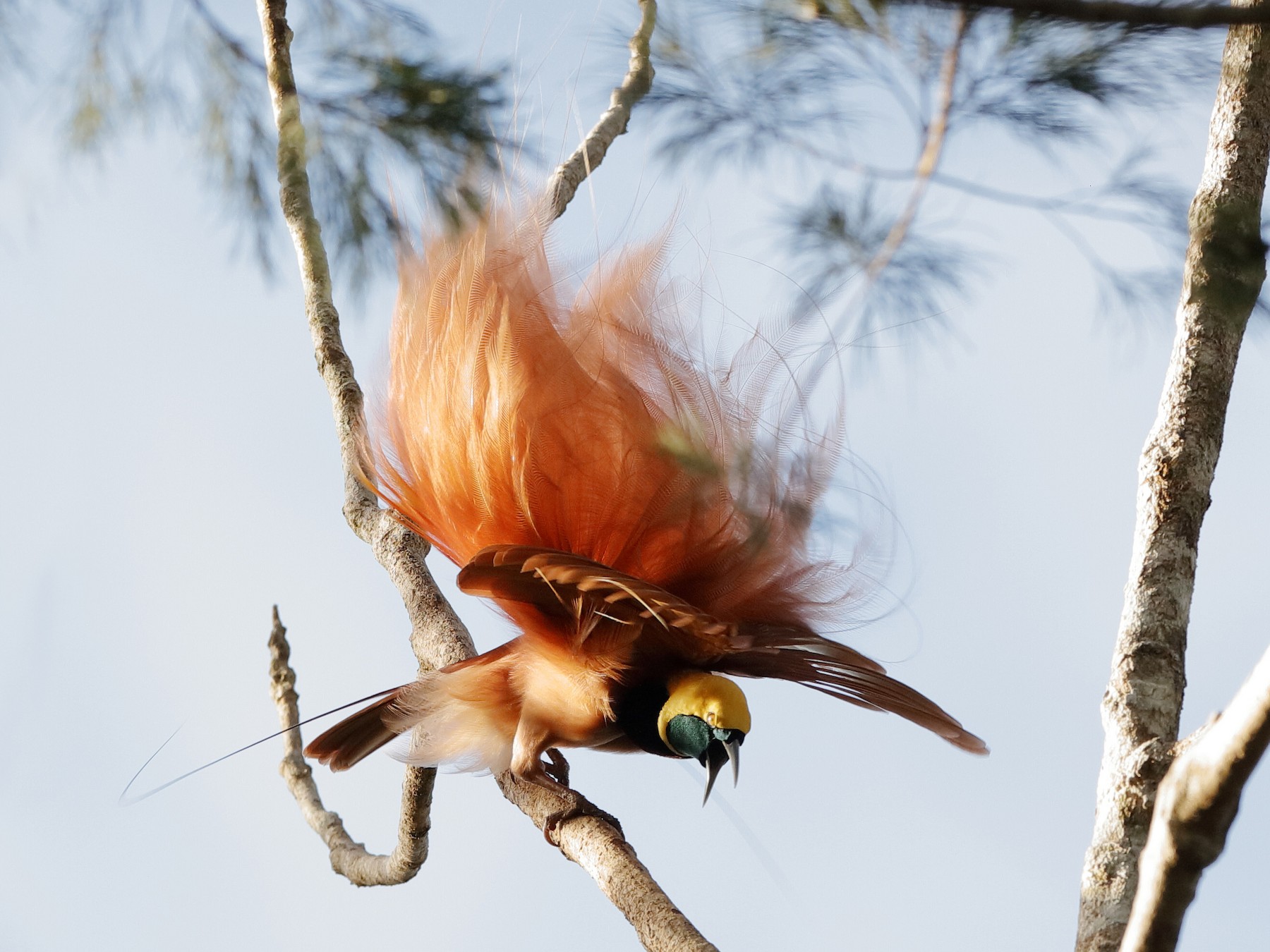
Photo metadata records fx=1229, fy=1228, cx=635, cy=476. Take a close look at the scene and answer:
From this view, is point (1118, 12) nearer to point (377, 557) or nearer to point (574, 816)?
point (574, 816)

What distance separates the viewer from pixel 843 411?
6.29ft

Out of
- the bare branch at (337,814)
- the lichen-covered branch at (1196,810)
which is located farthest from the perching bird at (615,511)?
the lichen-covered branch at (1196,810)

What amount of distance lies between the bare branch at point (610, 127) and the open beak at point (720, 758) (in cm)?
88

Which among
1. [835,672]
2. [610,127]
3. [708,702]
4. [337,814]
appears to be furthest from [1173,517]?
[337,814]

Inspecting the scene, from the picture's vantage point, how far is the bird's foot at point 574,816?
5.90 feet

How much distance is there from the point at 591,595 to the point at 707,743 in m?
0.28

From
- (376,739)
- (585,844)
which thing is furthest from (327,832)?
(585,844)

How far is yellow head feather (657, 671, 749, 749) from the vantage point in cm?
179

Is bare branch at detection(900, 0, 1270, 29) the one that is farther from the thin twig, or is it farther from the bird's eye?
the bird's eye

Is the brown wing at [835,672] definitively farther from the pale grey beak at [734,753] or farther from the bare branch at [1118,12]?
the bare branch at [1118,12]

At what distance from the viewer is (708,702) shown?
180 centimetres

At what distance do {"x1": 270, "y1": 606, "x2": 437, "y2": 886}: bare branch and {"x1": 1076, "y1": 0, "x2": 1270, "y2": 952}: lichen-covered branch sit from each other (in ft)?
3.99

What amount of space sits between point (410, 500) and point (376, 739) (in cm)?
44

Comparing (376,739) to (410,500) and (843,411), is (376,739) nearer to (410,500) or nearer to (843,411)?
(410,500)
